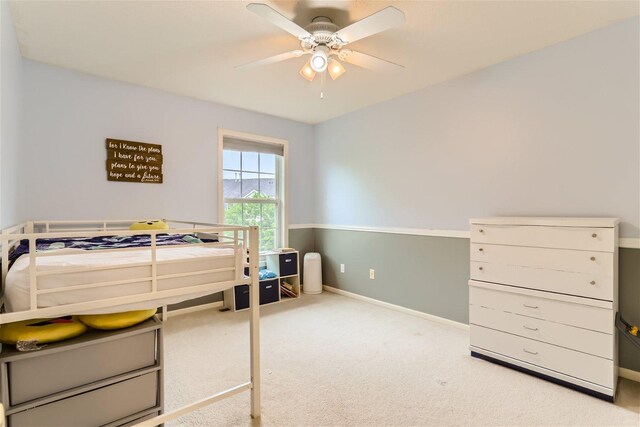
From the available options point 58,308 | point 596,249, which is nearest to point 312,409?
point 58,308

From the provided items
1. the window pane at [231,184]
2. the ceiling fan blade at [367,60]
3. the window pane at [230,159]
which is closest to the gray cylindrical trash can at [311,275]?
the window pane at [231,184]

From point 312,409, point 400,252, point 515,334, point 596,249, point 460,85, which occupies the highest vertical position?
point 460,85

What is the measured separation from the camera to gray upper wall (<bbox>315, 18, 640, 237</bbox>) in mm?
2143

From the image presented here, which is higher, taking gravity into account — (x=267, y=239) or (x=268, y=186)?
(x=268, y=186)

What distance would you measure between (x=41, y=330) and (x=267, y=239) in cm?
301

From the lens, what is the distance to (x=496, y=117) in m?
2.74

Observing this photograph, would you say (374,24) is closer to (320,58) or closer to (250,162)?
(320,58)

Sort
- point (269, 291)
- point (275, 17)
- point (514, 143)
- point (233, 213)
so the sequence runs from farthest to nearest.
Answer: point (233, 213) < point (269, 291) < point (514, 143) < point (275, 17)

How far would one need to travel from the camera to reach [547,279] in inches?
83.0

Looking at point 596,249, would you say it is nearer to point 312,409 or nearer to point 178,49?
point 312,409

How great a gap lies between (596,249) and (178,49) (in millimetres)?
3142

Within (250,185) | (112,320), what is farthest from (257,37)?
(250,185)

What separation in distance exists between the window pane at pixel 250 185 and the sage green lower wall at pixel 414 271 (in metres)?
0.76

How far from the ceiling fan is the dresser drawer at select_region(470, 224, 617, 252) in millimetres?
1405
